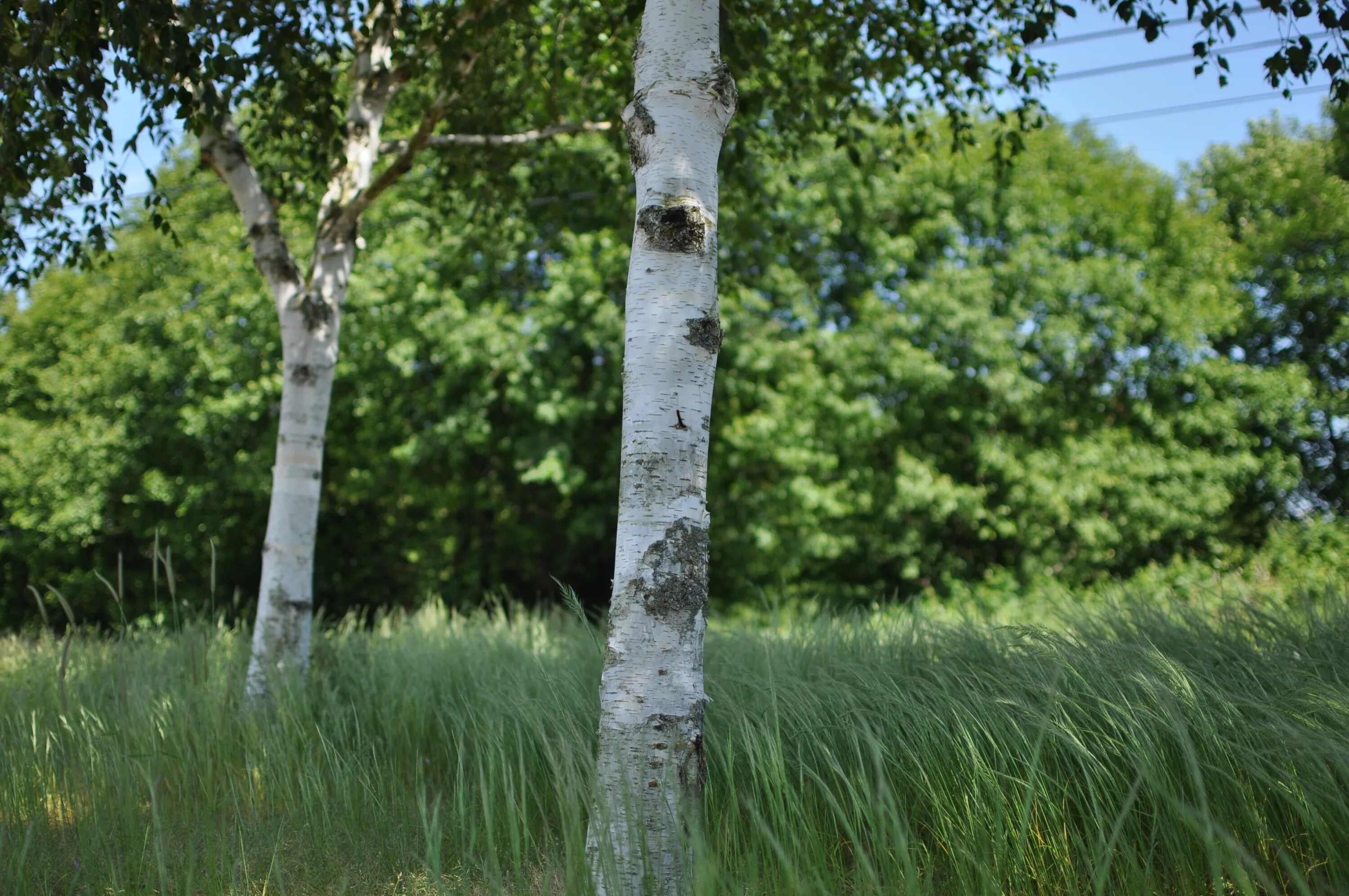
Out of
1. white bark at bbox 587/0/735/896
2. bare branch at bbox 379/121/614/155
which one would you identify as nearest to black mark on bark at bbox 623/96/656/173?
white bark at bbox 587/0/735/896

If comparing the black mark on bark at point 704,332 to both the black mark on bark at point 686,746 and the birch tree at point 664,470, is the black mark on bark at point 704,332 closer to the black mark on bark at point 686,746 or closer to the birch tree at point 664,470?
the birch tree at point 664,470

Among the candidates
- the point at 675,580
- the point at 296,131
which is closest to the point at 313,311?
the point at 296,131

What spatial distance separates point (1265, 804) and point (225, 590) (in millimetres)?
17730

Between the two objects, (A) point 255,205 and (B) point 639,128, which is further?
(A) point 255,205

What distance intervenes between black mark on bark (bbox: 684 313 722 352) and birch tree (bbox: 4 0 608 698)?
8.84ft

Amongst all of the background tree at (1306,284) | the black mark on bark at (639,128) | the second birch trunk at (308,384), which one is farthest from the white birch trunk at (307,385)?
the background tree at (1306,284)

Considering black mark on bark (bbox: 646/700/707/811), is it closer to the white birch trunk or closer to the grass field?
the grass field

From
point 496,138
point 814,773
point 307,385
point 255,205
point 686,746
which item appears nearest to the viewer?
point 686,746

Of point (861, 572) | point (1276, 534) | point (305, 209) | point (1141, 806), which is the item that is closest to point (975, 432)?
point (861, 572)

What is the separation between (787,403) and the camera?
13031mm

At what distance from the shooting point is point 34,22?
3.65 m

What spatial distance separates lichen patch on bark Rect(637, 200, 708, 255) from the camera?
104 inches

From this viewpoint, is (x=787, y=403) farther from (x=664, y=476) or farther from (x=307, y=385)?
(x=664, y=476)

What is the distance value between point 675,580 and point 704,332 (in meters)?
0.73
